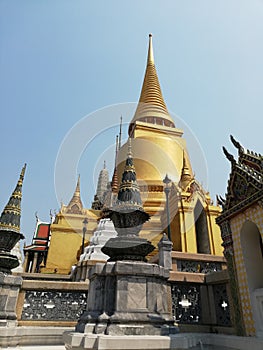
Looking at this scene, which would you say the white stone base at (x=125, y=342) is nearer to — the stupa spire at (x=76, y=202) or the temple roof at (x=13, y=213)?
the temple roof at (x=13, y=213)

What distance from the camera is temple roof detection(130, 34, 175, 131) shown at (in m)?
30.6

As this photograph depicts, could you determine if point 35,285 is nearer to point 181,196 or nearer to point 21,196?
point 21,196

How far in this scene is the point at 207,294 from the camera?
6816 mm

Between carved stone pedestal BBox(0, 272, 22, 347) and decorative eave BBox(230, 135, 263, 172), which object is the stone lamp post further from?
decorative eave BBox(230, 135, 263, 172)

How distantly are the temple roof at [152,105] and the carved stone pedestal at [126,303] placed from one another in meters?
26.2

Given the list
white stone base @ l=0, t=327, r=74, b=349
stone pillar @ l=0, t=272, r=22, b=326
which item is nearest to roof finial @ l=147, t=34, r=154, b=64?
stone pillar @ l=0, t=272, r=22, b=326

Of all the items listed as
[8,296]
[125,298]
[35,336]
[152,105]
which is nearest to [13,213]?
[8,296]

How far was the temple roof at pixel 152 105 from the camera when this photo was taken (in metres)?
30.6

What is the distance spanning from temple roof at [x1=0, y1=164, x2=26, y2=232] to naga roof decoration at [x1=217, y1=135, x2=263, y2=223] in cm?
512

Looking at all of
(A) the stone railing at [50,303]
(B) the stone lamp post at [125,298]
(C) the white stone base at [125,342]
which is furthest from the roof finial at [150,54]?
(C) the white stone base at [125,342]

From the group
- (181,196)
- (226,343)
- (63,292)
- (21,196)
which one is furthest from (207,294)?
(181,196)

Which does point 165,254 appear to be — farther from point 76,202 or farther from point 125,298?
point 76,202

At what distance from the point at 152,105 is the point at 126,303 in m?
29.1

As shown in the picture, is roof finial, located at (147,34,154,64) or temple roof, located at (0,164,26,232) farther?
roof finial, located at (147,34,154,64)
